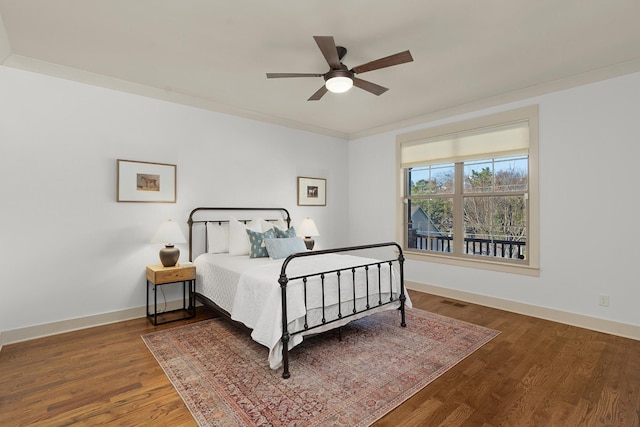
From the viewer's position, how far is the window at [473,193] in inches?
156

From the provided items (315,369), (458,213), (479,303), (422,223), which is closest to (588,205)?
(458,213)

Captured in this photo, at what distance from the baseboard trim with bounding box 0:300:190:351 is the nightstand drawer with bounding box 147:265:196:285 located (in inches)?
18.7

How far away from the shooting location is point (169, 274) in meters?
3.58

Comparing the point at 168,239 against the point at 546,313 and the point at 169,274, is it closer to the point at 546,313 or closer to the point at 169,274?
the point at 169,274

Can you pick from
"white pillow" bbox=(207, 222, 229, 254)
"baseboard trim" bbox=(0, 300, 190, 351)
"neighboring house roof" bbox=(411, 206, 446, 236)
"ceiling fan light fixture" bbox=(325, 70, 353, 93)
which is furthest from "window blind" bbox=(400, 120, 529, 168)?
"baseboard trim" bbox=(0, 300, 190, 351)

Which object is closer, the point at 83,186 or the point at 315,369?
the point at 315,369

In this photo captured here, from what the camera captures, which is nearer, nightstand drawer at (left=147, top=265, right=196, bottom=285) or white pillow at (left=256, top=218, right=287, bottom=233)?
nightstand drawer at (left=147, top=265, right=196, bottom=285)

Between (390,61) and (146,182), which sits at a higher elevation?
(390,61)

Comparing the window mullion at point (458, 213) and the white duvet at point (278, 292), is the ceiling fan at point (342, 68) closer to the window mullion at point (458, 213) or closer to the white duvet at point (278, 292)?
the white duvet at point (278, 292)

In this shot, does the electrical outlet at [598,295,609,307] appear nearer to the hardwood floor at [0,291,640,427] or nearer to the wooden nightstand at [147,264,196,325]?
the hardwood floor at [0,291,640,427]

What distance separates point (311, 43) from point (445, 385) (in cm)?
292

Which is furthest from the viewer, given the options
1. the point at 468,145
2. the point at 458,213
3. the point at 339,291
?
the point at 458,213

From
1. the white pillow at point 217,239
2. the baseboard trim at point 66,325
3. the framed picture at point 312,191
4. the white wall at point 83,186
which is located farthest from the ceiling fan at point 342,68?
the baseboard trim at point 66,325

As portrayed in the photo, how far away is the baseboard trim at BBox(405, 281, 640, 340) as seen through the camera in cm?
322
